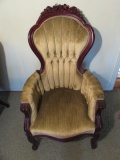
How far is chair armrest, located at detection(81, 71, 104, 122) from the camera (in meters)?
1.19

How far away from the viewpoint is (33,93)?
1.26m

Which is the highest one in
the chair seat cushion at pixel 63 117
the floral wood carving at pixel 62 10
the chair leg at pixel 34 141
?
the floral wood carving at pixel 62 10

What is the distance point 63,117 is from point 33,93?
282mm

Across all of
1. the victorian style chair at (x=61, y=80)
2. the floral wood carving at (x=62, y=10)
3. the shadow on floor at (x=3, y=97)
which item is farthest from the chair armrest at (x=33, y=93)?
the shadow on floor at (x=3, y=97)

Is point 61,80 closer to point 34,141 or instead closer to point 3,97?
point 34,141

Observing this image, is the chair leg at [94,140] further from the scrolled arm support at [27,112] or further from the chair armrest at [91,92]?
the scrolled arm support at [27,112]

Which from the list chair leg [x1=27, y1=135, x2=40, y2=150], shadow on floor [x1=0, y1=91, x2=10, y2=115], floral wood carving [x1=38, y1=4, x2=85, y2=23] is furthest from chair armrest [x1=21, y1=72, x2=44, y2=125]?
shadow on floor [x1=0, y1=91, x2=10, y2=115]

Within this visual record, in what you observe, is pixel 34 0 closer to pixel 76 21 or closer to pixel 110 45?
pixel 76 21

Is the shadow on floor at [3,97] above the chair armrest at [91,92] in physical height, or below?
below

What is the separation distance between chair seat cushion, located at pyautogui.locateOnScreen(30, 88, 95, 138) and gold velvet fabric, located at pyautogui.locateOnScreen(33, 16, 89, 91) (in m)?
0.14

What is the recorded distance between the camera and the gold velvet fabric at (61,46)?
127 cm

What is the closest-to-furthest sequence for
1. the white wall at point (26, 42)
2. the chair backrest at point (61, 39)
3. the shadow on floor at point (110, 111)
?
the chair backrest at point (61, 39), the white wall at point (26, 42), the shadow on floor at point (110, 111)

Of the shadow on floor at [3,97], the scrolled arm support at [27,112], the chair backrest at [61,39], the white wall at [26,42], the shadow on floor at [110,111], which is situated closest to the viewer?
the scrolled arm support at [27,112]

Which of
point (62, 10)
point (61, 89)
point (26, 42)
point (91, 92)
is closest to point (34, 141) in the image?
point (61, 89)
